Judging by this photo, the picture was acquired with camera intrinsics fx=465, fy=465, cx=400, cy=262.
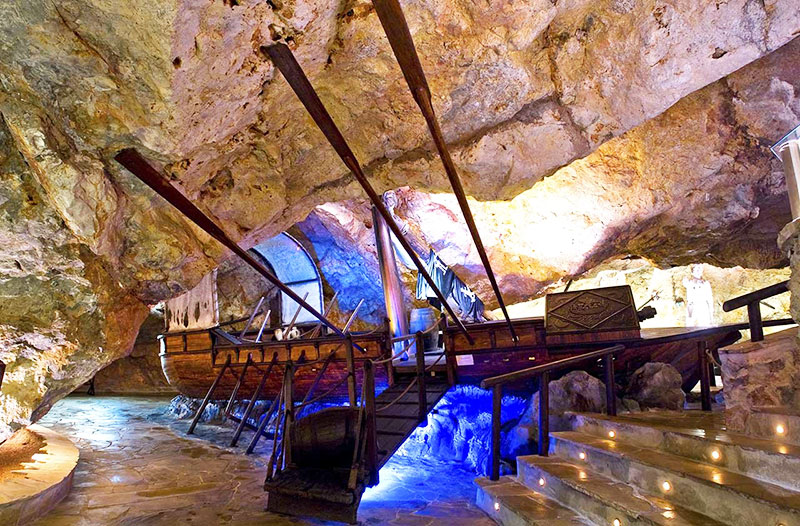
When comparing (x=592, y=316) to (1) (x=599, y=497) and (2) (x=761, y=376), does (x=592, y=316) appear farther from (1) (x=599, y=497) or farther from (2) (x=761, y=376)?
(1) (x=599, y=497)

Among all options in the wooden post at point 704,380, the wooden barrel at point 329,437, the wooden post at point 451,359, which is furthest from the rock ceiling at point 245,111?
the wooden post at point 451,359

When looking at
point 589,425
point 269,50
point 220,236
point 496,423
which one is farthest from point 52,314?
point 589,425

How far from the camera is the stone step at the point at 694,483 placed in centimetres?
251

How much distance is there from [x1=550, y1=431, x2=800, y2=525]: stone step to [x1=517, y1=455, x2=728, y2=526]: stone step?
0.23 feet

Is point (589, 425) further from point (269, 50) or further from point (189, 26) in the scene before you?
point (189, 26)

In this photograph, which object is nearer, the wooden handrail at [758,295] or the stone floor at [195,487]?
the wooden handrail at [758,295]

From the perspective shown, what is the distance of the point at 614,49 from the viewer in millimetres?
4691

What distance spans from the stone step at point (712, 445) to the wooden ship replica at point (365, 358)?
0.80 m

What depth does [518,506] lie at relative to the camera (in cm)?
372

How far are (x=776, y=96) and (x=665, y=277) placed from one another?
433 inches

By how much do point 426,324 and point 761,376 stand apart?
8.79 meters

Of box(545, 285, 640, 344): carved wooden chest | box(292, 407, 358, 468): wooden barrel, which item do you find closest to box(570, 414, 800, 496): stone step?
box(292, 407, 358, 468): wooden barrel

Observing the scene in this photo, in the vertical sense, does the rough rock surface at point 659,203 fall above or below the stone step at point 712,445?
above

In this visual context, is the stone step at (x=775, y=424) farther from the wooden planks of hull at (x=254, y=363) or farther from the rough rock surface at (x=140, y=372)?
the rough rock surface at (x=140, y=372)
